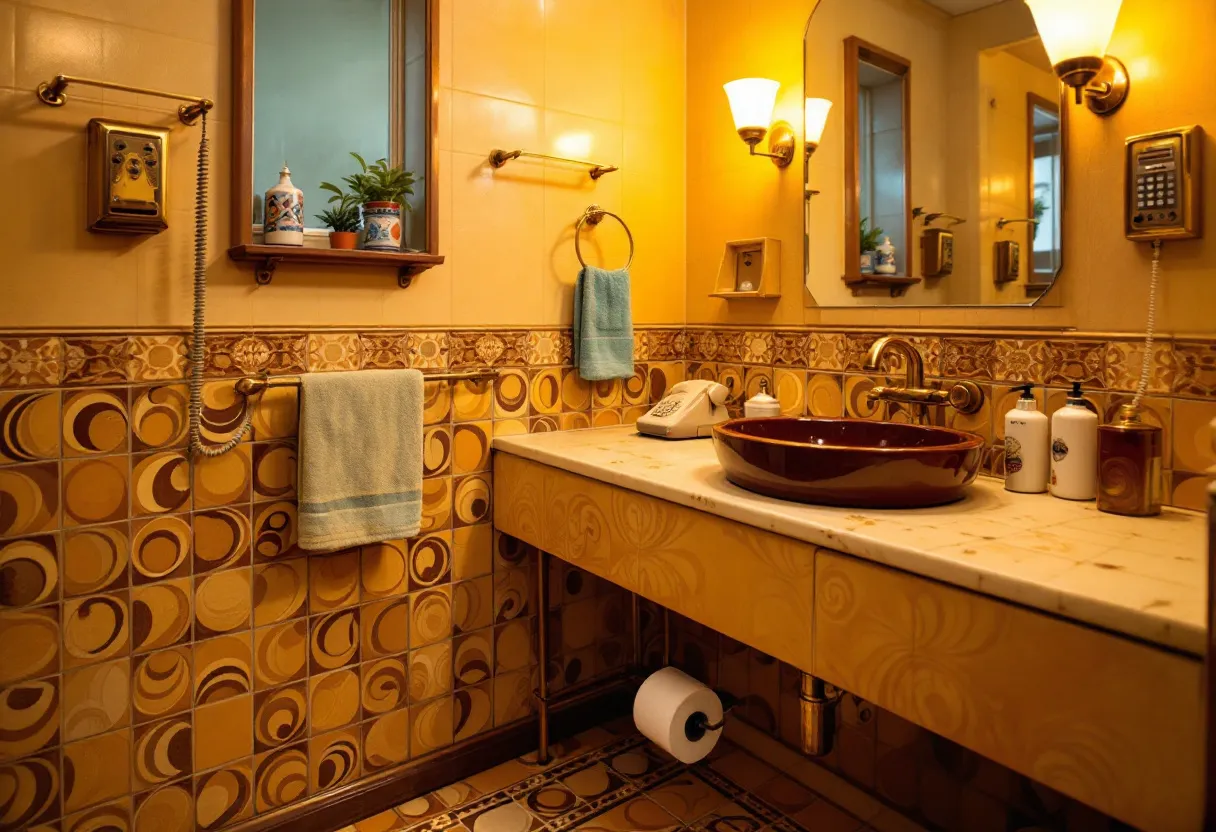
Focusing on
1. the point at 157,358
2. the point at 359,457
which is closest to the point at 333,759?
the point at 359,457

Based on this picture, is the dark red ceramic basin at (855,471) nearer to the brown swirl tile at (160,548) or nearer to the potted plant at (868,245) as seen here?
the potted plant at (868,245)

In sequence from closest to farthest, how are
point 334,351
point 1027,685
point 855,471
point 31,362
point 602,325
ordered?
point 1027,685 < point 855,471 < point 31,362 < point 334,351 < point 602,325

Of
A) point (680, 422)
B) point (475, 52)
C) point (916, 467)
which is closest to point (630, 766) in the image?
point (680, 422)

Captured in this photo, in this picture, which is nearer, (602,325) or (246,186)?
(246,186)

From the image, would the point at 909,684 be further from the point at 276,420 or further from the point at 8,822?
the point at 8,822

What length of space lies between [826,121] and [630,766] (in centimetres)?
165

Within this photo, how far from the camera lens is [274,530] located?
5.39 feet

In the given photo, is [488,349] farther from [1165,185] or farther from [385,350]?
[1165,185]

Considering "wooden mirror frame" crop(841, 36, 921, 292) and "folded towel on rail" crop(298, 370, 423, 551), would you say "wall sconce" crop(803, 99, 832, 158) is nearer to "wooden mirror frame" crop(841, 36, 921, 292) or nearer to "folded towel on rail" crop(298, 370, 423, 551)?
"wooden mirror frame" crop(841, 36, 921, 292)

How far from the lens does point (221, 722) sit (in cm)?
160

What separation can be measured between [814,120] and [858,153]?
155 mm

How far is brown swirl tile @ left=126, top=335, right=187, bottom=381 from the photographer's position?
146cm

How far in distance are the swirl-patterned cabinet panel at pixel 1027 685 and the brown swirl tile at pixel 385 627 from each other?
3.43 feet

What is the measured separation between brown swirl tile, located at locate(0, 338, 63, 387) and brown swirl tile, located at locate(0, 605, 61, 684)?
40 centimetres
